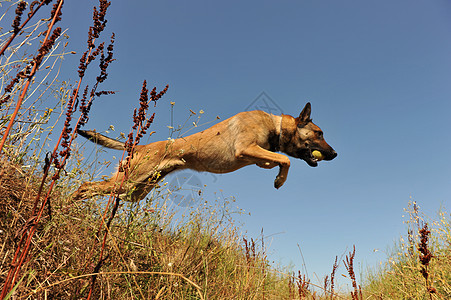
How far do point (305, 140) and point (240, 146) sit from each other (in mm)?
1778

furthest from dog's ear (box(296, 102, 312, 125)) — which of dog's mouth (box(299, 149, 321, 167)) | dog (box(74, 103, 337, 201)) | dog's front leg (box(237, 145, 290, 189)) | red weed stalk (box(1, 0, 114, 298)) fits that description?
red weed stalk (box(1, 0, 114, 298))

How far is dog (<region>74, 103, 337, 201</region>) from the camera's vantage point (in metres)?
5.78

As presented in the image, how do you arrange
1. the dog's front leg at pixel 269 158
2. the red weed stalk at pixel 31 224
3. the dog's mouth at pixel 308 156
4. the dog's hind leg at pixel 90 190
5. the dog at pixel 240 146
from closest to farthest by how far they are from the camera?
the red weed stalk at pixel 31 224 → the dog's hind leg at pixel 90 190 → the dog's front leg at pixel 269 158 → the dog at pixel 240 146 → the dog's mouth at pixel 308 156

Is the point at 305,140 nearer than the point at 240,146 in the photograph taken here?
No

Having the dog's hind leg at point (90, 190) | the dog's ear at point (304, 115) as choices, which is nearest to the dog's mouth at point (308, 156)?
the dog's ear at point (304, 115)

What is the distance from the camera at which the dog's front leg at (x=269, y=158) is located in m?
5.54

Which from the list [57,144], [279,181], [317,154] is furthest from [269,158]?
[57,144]

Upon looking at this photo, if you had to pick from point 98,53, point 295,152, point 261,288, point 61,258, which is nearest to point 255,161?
point 295,152

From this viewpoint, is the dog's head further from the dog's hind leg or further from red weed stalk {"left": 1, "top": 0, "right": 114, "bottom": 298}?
red weed stalk {"left": 1, "top": 0, "right": 114, "bottom": 298}

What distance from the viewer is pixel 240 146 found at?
5.98m

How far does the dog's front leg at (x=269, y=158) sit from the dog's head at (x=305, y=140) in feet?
3.27

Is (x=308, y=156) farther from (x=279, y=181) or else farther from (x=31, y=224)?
(x=31, y=224)

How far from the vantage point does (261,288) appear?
12.7 ft

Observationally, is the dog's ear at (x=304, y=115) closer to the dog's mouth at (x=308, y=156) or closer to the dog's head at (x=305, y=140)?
the dog's head at (x=305, y=140)
